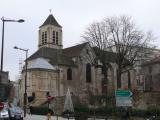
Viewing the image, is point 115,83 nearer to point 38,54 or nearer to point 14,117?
point 38,54

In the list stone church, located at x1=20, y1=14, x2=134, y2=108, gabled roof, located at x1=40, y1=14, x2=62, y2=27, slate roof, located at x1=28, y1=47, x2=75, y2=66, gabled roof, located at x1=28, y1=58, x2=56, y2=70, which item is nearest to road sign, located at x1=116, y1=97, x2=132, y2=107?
stone church, located at x1=20, y1=14, x2=134, y2=108

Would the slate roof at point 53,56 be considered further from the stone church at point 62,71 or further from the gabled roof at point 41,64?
the gabled roof at point 41,64

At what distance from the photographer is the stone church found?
81.1 meters

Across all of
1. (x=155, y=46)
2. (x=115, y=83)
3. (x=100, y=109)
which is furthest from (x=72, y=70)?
(x=100, y=109)

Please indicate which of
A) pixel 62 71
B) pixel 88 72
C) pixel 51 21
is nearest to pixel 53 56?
pixel 62 71

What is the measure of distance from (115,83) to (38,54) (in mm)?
20467

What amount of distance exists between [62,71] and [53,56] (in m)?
5.93

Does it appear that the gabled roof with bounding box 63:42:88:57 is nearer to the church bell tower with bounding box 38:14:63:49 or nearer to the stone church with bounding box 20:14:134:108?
the stone church with bounding box 20:14:134:108

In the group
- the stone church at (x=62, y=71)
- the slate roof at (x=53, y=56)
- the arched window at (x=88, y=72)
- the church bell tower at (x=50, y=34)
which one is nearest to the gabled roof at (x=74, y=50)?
the stone church at (x=62, y=71)

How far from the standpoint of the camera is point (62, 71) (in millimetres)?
86062

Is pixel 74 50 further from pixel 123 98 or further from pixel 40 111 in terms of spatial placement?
pixel 123 98

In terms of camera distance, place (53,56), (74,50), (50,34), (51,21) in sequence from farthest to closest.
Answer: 1. (51,21)
2. (50,34)
3. (74,50)
4. (53,56)

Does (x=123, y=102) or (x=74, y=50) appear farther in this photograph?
(x=74, y=50)

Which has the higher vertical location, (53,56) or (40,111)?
(53,56)
